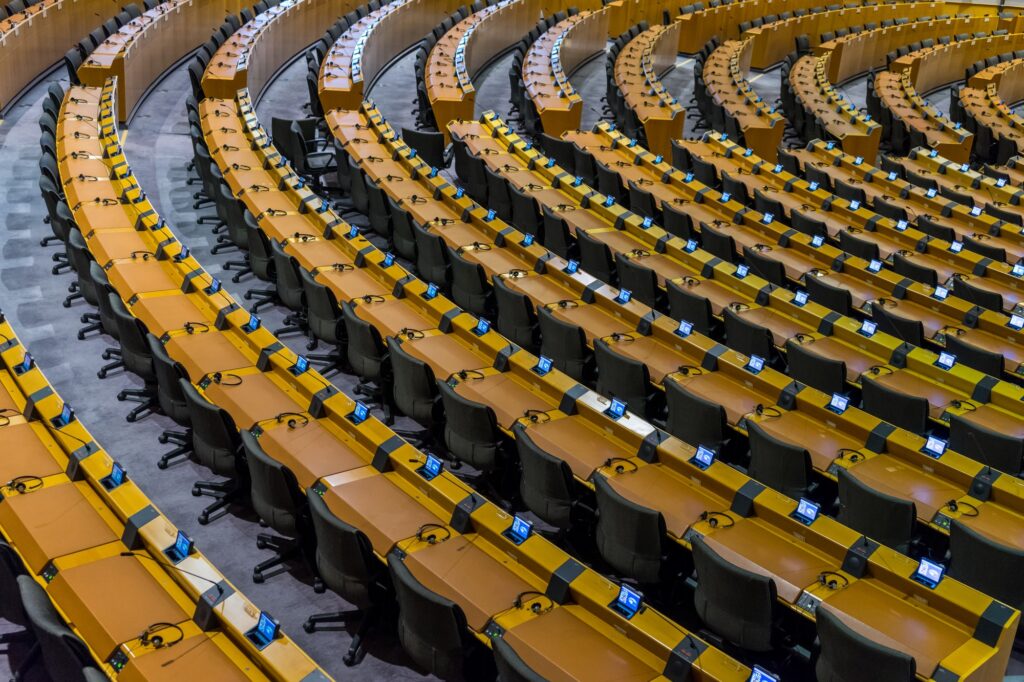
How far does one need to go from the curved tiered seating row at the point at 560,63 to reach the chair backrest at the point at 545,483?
733 centimetres

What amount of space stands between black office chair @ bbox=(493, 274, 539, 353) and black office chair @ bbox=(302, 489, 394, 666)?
8.19ft

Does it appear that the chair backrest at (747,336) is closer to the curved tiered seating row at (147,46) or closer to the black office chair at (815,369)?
the black office chair at (815,369)

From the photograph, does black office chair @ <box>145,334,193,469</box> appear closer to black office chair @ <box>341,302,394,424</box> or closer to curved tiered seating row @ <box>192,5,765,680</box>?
black office chair @ <box>341,302,394,424</box>

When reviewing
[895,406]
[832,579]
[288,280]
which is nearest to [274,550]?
[288,280]

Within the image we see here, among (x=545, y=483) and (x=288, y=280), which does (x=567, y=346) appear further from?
(x=288, y=280)

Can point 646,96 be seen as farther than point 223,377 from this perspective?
Yes

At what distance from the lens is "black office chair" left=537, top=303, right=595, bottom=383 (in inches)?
251

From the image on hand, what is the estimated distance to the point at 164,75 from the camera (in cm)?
1329

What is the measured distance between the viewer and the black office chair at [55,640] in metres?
3.45

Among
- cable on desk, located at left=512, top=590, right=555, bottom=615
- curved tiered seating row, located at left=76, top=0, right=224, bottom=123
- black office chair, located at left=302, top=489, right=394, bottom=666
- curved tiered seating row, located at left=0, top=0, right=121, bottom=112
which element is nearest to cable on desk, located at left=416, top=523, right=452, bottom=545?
black office chair, located at left=302, top=489, right=394, bottom=666

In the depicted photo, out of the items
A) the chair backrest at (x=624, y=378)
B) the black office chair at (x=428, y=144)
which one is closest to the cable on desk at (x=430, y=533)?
the chair backrest at (x=624, y=378)

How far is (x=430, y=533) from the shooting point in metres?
4.63

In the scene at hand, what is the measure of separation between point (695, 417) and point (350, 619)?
7.27ft

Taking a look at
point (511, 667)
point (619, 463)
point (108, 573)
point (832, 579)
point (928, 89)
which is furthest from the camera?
point (928, 89)
